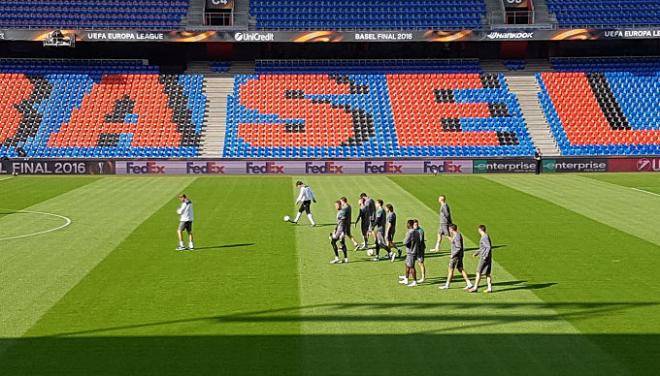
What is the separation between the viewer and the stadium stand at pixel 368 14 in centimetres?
6306

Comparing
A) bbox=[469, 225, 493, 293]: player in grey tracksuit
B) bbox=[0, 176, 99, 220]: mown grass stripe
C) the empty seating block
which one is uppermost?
the empty seating block

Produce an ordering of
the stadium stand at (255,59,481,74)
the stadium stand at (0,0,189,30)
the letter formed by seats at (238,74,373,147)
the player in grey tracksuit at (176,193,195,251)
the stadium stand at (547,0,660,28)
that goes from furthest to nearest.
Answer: the stadium stand at (255,59,481,74)
the stadium stand at (547,0,660,28)
the stadium stand at (0,0,189,30)
the letter formed by seats at (238,74,373,147)
the player in grey tracksuit at (176,193,195,251)

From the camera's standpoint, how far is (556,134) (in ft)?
186

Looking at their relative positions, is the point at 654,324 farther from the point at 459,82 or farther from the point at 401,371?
the point at 459,82

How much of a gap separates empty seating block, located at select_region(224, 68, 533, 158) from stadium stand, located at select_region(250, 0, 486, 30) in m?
4.00

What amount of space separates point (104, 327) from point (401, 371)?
20.7ft

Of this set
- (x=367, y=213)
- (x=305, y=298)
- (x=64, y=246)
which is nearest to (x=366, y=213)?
(x=367, y=213)

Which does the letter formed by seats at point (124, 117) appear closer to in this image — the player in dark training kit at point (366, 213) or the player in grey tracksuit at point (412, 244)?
the player in dark training kit at point (366, 213)

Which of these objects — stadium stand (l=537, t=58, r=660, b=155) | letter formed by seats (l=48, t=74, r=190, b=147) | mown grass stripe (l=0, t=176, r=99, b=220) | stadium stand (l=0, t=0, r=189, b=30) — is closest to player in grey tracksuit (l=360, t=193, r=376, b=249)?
mown grass stripe (l=0, t=176, r=99, b=220)

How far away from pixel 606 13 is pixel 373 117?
71.6ft

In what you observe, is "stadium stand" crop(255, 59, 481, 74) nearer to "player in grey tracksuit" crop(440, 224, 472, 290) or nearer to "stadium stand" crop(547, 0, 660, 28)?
"stadium stand" crop(547, 0, 660, 28)

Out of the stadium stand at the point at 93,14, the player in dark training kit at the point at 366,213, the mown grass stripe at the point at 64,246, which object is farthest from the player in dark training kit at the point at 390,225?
the stadium stand at the point at 93,14

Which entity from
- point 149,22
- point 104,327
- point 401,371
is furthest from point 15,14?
point 401,371

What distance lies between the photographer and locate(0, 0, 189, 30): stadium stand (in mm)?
61500
